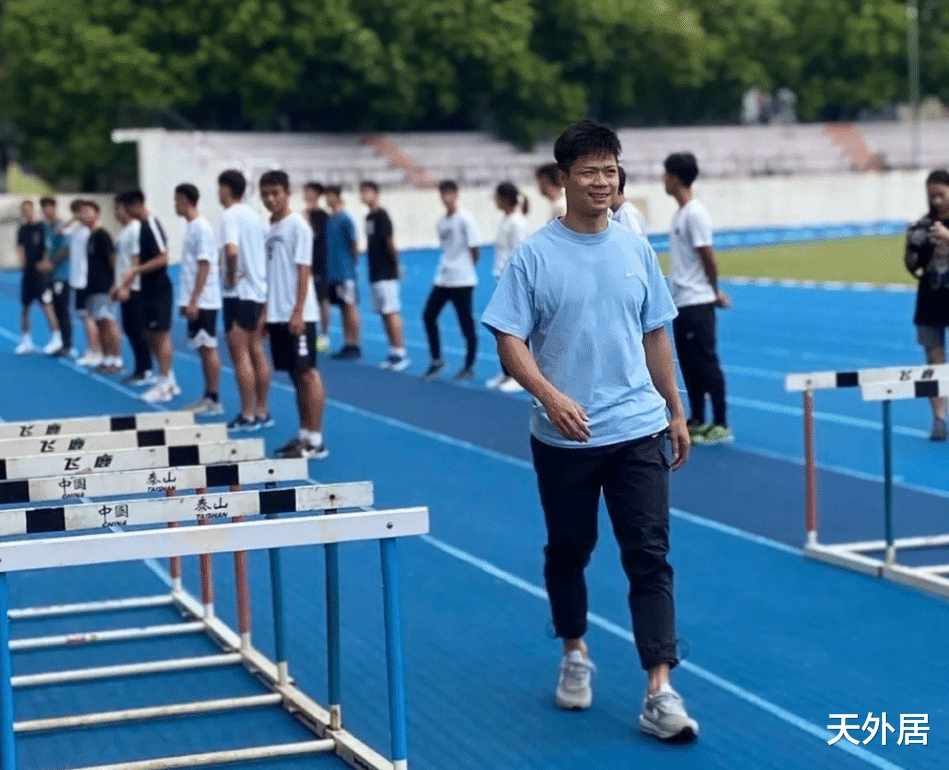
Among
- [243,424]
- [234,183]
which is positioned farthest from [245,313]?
[234,183]

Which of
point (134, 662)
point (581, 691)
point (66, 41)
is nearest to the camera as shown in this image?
point (581, 691)

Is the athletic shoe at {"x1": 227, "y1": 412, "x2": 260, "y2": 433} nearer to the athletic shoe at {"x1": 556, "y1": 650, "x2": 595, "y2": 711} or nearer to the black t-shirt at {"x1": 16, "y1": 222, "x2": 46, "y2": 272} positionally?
the athletic shoe at {"x1": 556, "y1": 650, "x2": 595, "y2": 711}

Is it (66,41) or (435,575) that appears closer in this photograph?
(435,575)

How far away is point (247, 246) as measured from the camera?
13.4m

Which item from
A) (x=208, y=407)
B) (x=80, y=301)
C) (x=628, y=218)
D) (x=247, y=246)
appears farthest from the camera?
(x=80, y=301)

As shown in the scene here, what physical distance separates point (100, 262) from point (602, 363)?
1353cm

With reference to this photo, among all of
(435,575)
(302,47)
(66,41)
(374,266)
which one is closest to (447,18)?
(302,47)

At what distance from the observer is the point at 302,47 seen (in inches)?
2093

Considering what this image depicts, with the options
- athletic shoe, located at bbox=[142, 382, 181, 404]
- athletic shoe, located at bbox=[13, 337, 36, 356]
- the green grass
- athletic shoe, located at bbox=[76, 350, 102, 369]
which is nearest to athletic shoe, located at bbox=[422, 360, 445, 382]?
athletic shoe, located at bbox=[142, 382, 181, 404]

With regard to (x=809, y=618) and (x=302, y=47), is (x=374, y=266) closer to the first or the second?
(x=809, y=618)

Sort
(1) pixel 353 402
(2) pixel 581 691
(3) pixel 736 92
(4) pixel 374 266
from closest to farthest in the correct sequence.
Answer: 1. (2) pixel 581 691
2. (1) pixel 353 402
3. (4) pixel 374 266
4. (3) pixel 736 92

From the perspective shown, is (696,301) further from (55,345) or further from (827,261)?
(827,261)

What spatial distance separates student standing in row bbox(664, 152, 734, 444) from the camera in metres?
11.9

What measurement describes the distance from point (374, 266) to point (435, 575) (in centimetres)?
1060
